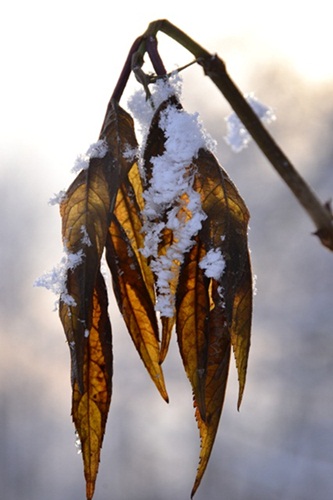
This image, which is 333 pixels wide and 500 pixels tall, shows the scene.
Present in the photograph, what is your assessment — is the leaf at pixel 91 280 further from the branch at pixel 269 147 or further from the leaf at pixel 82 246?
the branch at pixel 269 147

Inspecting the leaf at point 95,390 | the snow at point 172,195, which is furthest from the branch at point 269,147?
the leaf at point 95,390

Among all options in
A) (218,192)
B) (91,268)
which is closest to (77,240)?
(91,268)

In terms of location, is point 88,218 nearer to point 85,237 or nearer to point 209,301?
point 85,237

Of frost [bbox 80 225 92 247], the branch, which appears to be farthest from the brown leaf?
the branch

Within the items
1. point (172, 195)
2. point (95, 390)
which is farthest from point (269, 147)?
point (95, 390)

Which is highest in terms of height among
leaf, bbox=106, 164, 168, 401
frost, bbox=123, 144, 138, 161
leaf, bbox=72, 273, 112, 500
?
frost, bbox=123, 144, 138, 161

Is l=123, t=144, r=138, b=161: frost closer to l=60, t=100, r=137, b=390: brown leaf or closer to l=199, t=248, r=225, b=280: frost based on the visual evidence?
l=60, t=100, r=137, b=390: brown leaf

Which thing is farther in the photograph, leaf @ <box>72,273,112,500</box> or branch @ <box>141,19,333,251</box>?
leaf @ <box>72,273,112,500</box>
